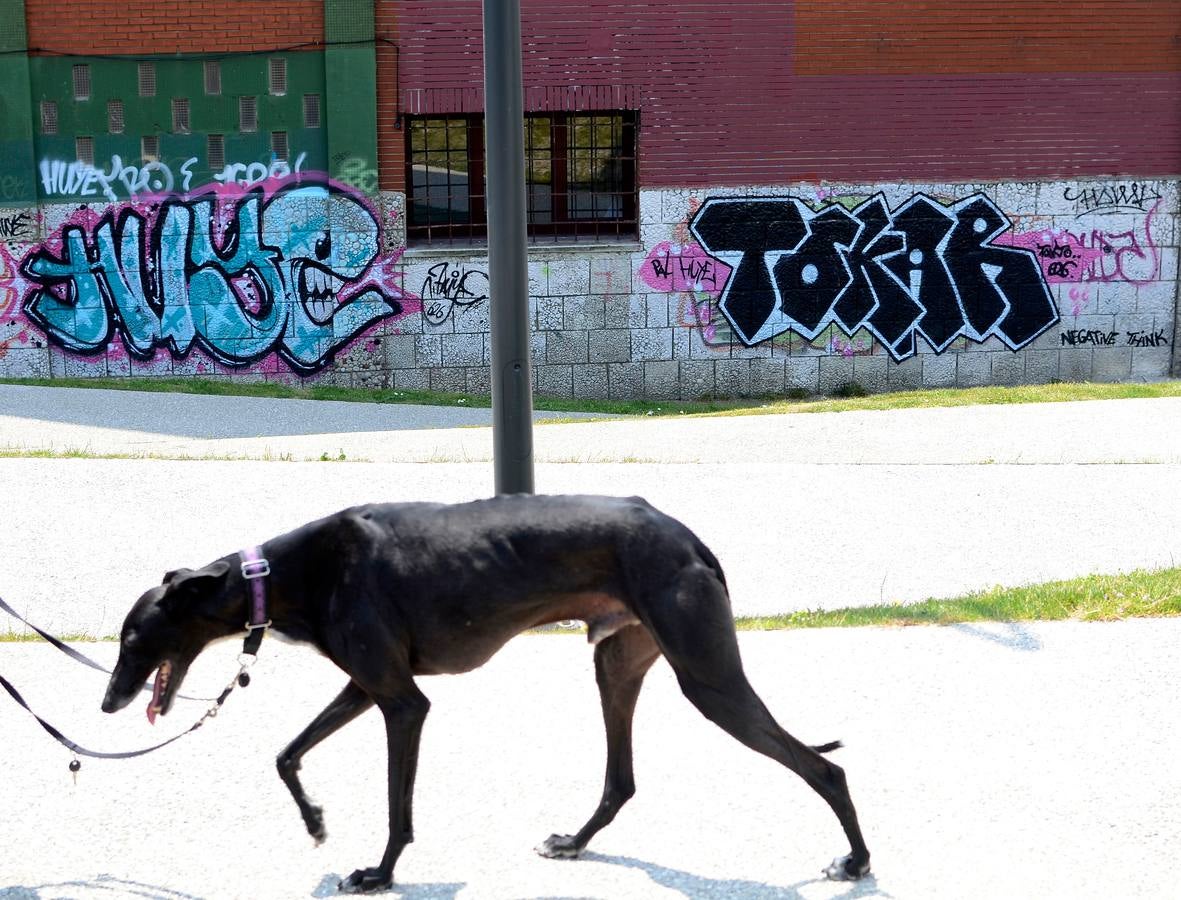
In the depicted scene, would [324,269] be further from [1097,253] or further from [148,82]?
[1097,253]

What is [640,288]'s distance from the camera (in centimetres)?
1656

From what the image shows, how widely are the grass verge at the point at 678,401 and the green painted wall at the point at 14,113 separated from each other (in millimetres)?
2031

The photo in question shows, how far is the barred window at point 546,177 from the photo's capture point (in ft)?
54.1

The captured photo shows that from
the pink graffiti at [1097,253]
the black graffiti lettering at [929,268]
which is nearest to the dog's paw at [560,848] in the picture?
the black graffiti lettering at [929,268]

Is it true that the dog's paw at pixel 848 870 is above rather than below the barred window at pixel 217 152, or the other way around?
below

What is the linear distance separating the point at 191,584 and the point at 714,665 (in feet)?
4.52

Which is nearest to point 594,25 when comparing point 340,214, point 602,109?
point 602,109

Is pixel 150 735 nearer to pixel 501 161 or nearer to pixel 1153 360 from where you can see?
pixel 501 161

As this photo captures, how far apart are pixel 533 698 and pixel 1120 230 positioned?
13.4 metres

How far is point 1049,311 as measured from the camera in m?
17.1

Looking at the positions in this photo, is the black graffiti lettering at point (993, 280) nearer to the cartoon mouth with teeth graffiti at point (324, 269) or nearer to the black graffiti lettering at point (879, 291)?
the black graffiti lettering at point (879, 291)

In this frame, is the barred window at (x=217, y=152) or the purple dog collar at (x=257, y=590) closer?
the purple dog collar at (x=257, y=590)

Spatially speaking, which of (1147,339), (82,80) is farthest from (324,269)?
(1147,339)

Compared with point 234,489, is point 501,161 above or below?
above
